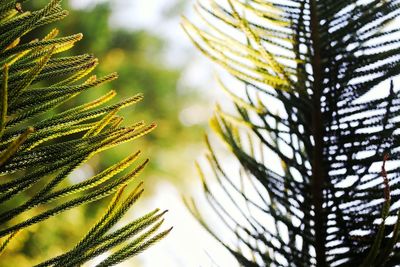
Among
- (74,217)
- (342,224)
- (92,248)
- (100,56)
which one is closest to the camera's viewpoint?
(92,248)

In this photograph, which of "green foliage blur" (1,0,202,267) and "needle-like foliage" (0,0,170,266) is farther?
"green foliage blur" (1,0,202,267)

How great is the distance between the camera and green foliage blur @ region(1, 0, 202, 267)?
3.82 m

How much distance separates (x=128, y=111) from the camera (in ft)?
16.9

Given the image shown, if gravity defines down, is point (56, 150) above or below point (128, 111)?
below

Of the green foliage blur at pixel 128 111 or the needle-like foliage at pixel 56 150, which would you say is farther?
the green foliage blur at pixel 128 111

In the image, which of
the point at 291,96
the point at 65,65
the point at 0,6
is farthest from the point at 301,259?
the point at 0,6

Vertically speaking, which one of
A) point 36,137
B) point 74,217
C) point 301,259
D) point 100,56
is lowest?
point 301,259

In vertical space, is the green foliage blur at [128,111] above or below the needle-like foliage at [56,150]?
above

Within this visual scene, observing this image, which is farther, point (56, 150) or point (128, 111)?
point (128, 111)

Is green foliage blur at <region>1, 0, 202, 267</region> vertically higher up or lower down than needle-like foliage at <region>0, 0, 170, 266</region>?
higher up

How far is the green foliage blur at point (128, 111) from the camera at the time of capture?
382cm

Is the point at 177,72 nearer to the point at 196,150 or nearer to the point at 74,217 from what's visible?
the point at 196,150

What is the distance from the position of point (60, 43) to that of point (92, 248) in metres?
0.31

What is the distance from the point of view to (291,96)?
109 centimetres
